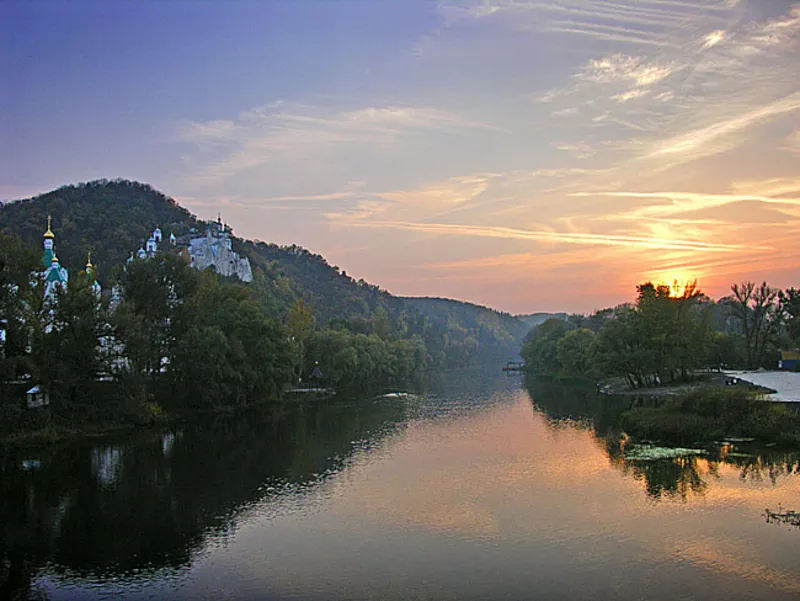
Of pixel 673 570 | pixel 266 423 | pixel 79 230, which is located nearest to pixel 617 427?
pixel 266 423

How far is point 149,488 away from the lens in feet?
75.7

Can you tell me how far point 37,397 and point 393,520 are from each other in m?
21.7

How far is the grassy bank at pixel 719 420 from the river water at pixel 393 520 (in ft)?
6.83

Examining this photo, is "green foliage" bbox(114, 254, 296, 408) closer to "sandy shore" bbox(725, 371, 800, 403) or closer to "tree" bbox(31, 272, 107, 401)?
"tree" bbox(31, 272, 107, 401)

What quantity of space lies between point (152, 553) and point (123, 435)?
18.5m

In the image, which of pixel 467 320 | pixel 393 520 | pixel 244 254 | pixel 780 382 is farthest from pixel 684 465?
pixel 467 320

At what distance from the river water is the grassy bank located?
2081 millimetres

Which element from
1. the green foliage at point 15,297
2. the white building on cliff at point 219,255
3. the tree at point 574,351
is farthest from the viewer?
the white building on cliff at point 219,255

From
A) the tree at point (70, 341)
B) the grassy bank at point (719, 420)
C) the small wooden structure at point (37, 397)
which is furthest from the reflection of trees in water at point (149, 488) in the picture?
the grassy bank at point (719, 420)

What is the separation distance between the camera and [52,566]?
618 inches

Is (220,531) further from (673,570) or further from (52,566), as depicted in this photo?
(673,570)

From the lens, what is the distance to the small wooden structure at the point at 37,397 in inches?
1283

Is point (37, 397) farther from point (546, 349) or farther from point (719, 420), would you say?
point (546, 349)

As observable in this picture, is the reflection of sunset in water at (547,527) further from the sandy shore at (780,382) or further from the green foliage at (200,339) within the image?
the green foliage at (200,339)
